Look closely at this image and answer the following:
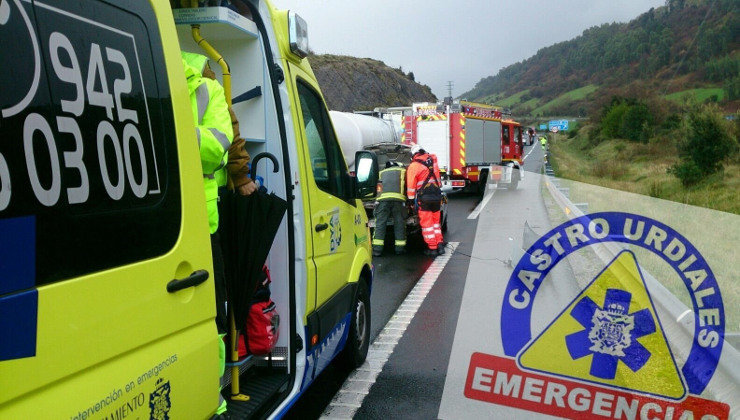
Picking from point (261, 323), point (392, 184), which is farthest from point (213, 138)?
point (392, 184)

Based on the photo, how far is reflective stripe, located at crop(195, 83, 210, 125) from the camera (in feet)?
9.40

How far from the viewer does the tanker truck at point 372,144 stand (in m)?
11.9

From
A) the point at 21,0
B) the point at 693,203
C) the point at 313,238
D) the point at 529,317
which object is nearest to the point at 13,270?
the point at 21,0

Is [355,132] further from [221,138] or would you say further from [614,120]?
[614,120]

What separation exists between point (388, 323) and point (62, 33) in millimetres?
4879

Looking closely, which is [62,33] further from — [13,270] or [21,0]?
[13,270]

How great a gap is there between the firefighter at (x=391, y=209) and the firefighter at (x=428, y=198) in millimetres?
289

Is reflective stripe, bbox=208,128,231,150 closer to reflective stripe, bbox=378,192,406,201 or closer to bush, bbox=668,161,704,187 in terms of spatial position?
reflective stripe, bbox=378,192,406,201

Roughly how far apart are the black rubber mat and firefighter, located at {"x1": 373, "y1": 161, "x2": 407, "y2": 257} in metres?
6.67

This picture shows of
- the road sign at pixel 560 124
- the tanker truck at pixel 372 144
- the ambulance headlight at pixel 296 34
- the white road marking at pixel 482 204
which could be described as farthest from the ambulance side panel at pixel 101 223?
the road sign at pixel 560 124

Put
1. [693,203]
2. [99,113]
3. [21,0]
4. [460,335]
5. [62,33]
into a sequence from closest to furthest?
[21,0] < [62,33] < [99,113] < [460,335] < [693,203]

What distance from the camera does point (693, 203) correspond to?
14.5m
